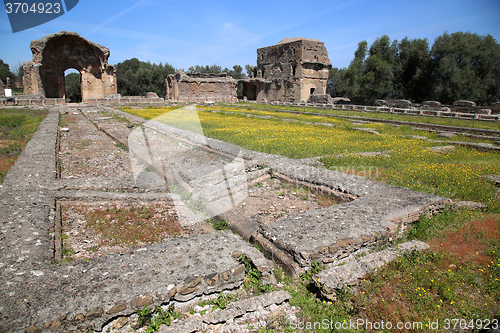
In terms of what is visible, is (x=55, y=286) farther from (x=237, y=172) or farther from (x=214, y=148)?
(x=214, y=148)

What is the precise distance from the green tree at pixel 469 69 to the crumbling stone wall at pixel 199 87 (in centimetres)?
2818

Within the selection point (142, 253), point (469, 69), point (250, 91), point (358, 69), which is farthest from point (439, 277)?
point (250, 91)

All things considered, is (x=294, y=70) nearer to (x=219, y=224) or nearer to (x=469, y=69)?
(x=469, y=69)

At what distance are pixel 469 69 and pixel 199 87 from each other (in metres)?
34.4

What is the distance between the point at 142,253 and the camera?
3467 millimetres

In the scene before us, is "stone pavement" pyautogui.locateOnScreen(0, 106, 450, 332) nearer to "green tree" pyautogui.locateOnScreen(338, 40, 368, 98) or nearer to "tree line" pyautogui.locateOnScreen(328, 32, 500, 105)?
"tree line" pyautogui.locateOnScreen(328, 32, 500, 105)

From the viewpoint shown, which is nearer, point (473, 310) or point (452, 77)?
point (473, 310)

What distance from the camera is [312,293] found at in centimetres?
324

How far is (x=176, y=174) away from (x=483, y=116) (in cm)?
2149

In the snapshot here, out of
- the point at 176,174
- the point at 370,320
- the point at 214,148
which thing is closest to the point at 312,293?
the point at 370,320

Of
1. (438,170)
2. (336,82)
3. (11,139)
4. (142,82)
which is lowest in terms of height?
(438,170)

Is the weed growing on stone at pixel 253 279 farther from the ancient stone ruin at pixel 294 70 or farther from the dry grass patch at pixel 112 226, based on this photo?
the ancient stone ruin at pixel 294 70

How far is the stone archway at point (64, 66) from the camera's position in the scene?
30.2 meters

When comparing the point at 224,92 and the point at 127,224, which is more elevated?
the point at 224,92
